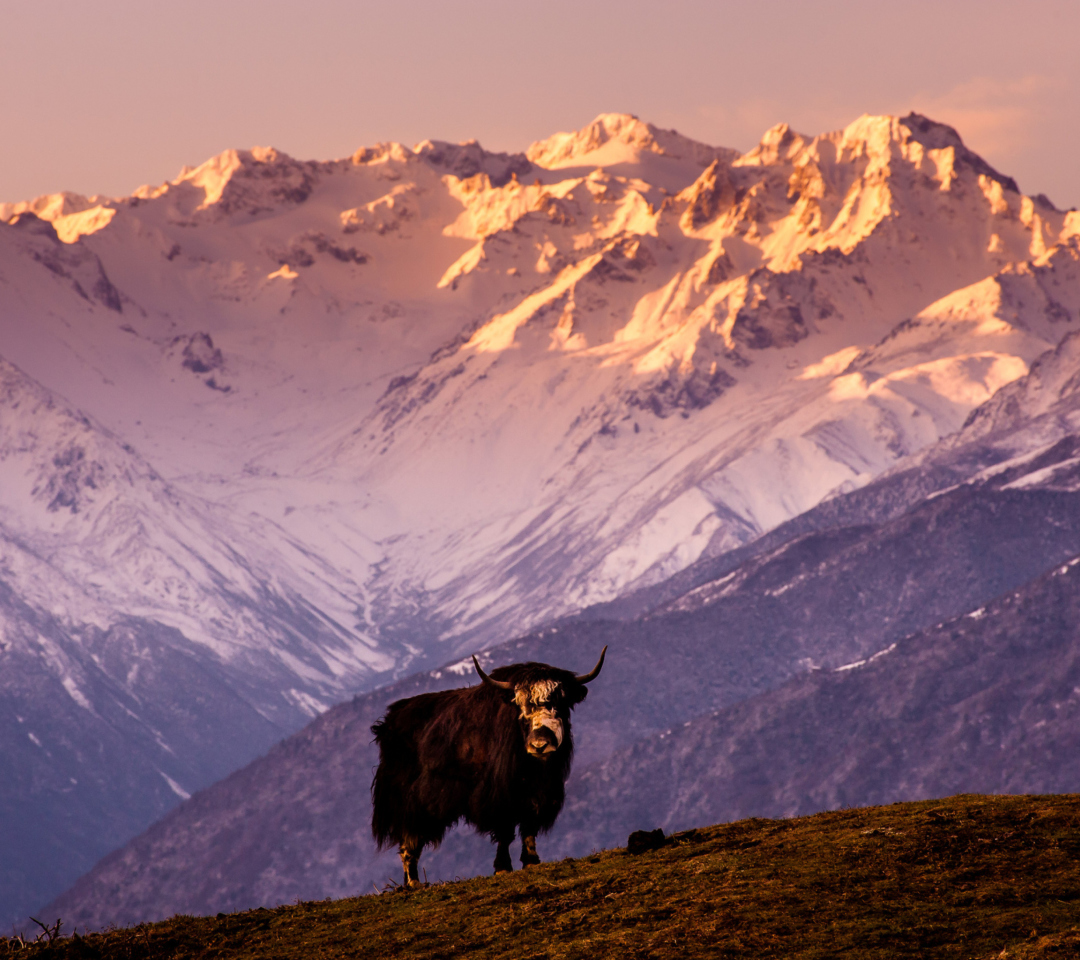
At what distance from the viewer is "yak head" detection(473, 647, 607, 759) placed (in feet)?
124

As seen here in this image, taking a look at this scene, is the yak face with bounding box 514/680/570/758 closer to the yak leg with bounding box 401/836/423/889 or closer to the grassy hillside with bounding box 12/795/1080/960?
the grassy hillside with bounding box 12/795/1080/960

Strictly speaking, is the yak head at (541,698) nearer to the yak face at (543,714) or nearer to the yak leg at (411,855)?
the yak face at (543,714)

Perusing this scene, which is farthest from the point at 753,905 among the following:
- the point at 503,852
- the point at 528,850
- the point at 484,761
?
the point at 484,761

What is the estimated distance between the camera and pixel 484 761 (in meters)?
39.8

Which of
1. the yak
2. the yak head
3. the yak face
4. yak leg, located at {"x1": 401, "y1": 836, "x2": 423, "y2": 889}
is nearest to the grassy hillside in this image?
the yak

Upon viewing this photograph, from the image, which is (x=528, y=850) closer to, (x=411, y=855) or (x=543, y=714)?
(x=543, y=714)

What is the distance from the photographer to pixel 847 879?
3133 centimetres

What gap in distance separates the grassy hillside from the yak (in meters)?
1.68

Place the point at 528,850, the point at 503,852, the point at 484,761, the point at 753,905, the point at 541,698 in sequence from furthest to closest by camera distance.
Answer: the point at 484,761 < the point at 503,852 < the point at 528,850 < the point at 541,698 < the point at 753,905

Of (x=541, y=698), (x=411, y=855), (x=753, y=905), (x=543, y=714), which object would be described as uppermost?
(x=541, y=698)

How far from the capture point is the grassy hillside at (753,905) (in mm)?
28562

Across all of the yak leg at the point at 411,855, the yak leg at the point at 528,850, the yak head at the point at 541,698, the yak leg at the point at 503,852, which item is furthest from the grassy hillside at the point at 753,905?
the yak leg at the point at 411,855

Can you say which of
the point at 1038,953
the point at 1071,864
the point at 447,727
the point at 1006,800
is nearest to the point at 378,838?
the point at 447,727

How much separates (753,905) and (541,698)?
8684 millimetres
